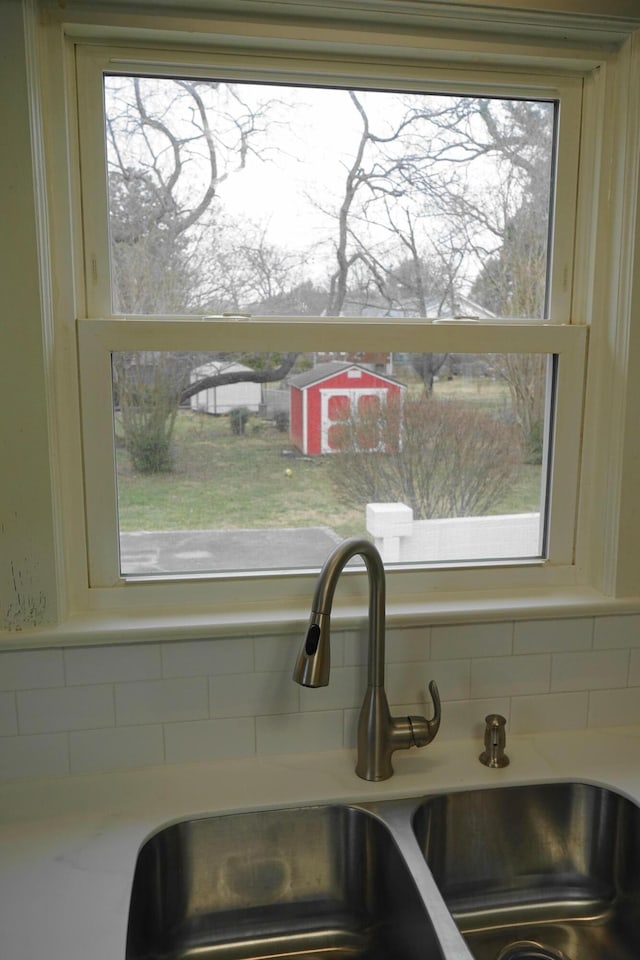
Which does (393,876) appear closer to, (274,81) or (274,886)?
(274,886)

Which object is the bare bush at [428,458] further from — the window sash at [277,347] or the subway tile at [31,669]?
the subway tile at [31,669]

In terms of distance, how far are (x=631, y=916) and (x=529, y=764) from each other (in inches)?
11.1

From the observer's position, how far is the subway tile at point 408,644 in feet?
4.47

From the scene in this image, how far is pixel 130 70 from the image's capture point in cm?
128

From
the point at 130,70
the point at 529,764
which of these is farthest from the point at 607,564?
the point at 130,70

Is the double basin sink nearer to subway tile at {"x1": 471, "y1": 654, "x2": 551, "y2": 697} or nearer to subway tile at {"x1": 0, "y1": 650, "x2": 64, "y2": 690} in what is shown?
subway tile at {"x1": 471, "y1": 654, "x2": 551, "y2": 697}

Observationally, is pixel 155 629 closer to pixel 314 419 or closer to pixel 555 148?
pixel 314 419

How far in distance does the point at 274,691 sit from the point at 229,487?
1.30ft

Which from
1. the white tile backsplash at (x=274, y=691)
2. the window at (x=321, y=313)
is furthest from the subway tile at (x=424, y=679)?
the window at (x=321, y=313)

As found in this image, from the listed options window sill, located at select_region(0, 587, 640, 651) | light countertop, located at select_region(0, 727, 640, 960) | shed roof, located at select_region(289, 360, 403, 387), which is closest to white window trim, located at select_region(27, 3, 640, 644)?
window sill, located at select_region(0, 587, 640, 651)

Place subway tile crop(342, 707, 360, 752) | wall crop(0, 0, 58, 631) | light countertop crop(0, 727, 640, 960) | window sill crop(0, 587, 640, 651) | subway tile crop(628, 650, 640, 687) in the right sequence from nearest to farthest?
1. light countertop crop(0, 727, 640, 960)
2. wall crop(0, 0, 58, 631)
3. window sill crop(0, 587, 640, 651)
4. subway tile crop(342, 707, 360, 752)
5. subway tile crop(628, 650, 640, 687)

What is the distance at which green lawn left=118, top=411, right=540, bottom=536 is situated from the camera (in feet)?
4.52

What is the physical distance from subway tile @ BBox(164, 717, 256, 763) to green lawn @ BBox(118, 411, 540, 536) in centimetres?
37

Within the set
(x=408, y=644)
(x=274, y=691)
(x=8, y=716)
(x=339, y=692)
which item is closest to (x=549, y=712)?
(x=408, y=644)
